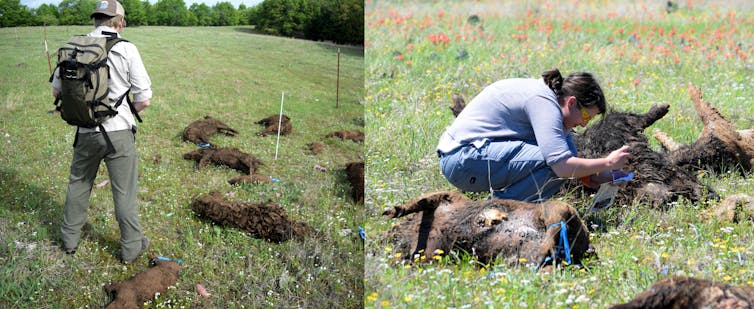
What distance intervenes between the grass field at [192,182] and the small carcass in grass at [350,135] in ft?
0.21

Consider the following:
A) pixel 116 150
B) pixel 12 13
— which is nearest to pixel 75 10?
pixel 12 13

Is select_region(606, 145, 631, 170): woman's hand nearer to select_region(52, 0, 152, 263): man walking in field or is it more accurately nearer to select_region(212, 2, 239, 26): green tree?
select_region(52, 0, 152, 263): man walking in field

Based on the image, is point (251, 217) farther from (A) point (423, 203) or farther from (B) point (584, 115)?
(B) point (584, 115)

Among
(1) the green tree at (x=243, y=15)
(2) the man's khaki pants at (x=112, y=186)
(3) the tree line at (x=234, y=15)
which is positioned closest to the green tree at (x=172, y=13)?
(3) the tree line at (x=234, y=15)

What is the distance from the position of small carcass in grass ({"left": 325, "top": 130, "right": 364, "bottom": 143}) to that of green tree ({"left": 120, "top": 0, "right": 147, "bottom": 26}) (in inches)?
66.9

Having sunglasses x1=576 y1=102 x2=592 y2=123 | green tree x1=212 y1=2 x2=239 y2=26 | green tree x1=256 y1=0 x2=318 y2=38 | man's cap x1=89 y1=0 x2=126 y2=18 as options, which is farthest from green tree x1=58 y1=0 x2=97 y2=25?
sunglasses x1=576 y1=102 x2=592 y2=123

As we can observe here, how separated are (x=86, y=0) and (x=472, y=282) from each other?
109 inches

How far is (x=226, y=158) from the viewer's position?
15.7 ft

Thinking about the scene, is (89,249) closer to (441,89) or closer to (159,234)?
(159,234)

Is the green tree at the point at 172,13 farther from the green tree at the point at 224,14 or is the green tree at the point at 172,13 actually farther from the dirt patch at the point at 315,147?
the dirt patch at the point at 315,147

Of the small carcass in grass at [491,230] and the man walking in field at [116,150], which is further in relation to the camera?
the man walking in field at [116,150]

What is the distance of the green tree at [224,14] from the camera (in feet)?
15.9

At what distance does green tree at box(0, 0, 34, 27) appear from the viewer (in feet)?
14.3

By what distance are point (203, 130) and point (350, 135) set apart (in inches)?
45.7
